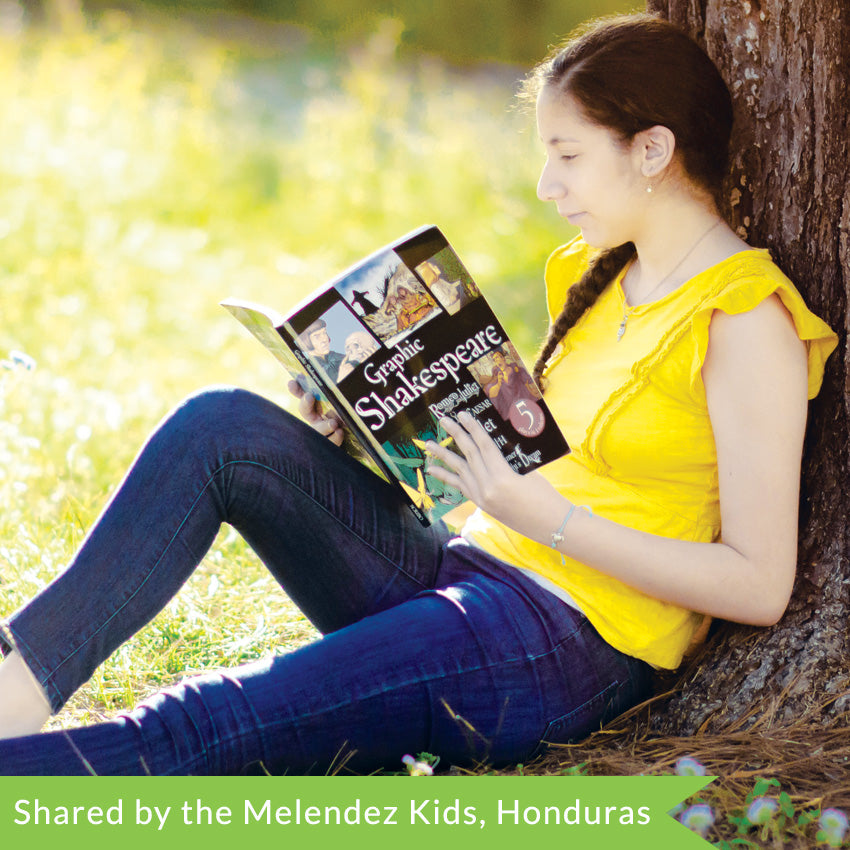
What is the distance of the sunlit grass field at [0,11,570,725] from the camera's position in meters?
2.53

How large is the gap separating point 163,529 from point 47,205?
386 centimetres

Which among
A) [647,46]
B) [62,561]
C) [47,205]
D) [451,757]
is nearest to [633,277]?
[647,46]

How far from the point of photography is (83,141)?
575 cm

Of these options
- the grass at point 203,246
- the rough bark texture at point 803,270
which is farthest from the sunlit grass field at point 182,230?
the rough bark texture at point 803,270

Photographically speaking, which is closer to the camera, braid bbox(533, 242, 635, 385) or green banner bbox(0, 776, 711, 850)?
green banner bbox(0, 776, 711, 850)

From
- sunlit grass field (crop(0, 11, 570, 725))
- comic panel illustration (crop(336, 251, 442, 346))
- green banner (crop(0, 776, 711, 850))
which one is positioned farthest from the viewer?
sunlit grass field (crop(0, 11, 570, 725))

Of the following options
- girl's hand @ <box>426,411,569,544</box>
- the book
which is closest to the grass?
girl's hand @ <box>426,411,569,544</box>

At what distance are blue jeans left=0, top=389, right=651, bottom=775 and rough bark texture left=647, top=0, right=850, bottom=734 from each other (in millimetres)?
166

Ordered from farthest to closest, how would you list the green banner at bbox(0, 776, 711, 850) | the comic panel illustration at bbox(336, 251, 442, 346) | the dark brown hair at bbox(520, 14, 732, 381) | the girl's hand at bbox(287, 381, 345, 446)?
the girl's hand at bbox(287, 381, 345, 446)
the dark brown hair at bbox(520, 14, 732, 381)
the comic panel illustration at bbox(336, 251, 442, 346)
the green banner at bbox(0, 776, 711, 850)

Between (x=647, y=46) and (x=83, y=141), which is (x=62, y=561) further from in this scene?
(x=83, y=141)

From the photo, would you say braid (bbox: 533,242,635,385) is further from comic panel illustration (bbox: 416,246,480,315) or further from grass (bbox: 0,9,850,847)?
grass (bbox: 0,9,850,847)

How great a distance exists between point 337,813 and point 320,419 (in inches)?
28.2

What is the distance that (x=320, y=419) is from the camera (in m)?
1.94

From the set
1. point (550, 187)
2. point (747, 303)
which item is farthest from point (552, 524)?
point (550, 187)
